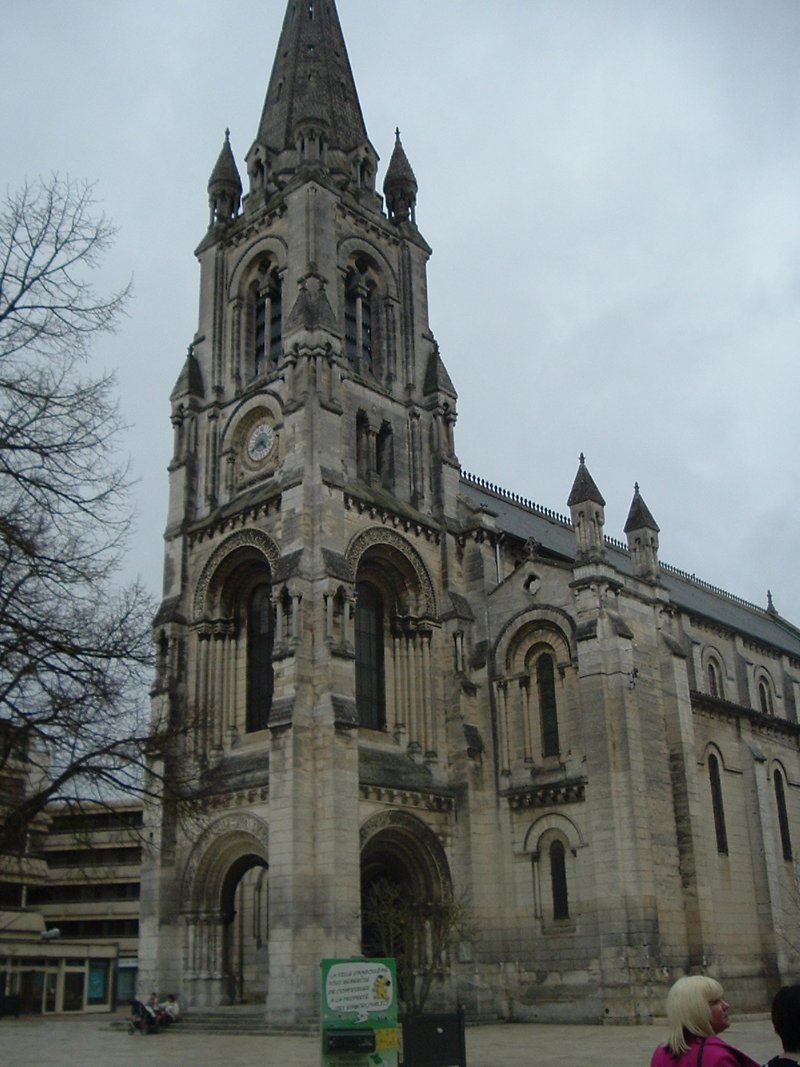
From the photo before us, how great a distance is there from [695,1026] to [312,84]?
158 ft

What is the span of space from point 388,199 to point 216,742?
25.2 m

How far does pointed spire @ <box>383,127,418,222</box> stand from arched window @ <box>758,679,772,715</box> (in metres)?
28.3

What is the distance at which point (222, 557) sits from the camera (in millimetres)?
40125

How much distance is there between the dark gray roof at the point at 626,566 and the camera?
4797cm

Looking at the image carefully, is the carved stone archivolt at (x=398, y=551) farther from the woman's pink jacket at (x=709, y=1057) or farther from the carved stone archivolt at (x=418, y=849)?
the woman's pink jacket at (x=709, y=1057)

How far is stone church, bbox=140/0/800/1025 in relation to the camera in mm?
34438

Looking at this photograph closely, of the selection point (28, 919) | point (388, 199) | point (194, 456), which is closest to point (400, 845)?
point (194, 456)

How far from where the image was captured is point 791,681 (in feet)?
190

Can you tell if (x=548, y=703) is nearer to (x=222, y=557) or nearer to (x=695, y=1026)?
(x=222, y=557)

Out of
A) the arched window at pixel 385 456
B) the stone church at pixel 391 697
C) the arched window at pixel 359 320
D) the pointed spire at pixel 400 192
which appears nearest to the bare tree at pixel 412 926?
the stone church at pixel 391 697

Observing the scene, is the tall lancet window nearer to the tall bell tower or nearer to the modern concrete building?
the tall bell tower

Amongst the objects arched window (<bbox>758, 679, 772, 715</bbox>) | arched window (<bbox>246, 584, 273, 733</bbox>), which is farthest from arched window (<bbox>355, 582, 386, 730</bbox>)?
arched window (<bbox>758, 679, 772, 715</bbox>)

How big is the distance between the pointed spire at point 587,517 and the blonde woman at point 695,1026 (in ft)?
107

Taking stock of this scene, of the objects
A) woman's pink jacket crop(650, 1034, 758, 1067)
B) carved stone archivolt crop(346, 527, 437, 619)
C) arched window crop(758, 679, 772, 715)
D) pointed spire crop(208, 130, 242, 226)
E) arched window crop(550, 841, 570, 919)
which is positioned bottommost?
woman's pink jacket crop(650, 1034, 758, 1067)
